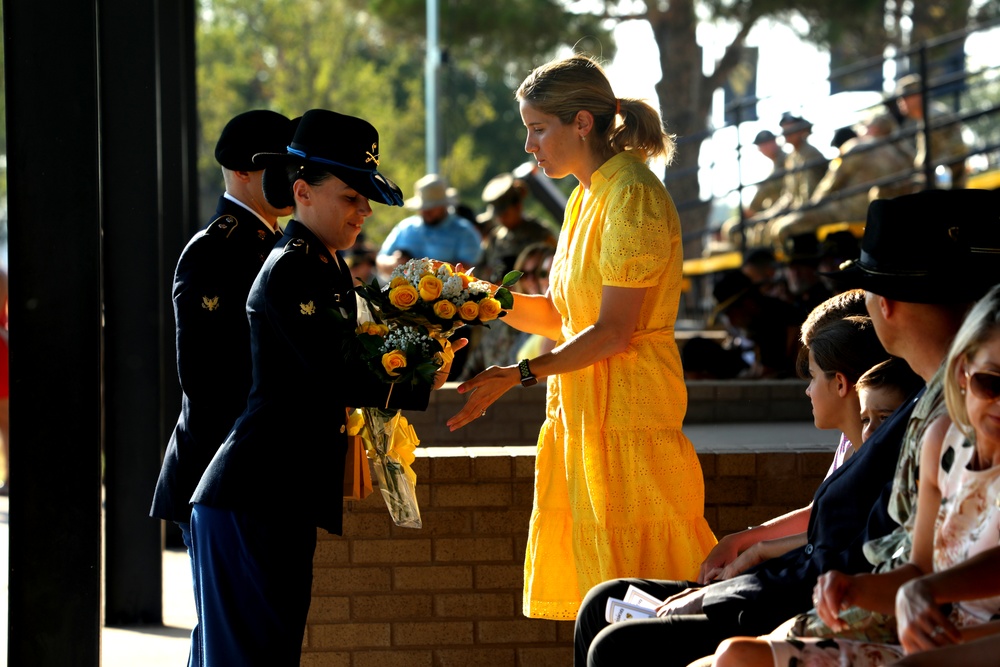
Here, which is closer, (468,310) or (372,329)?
(372,329)

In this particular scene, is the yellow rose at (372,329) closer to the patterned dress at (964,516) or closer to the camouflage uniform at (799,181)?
the patterned dress at (964,516)

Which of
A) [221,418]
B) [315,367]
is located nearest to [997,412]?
[315,367]

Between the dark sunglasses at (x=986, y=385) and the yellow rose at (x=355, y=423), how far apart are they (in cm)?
173

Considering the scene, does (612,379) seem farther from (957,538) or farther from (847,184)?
(847,184)

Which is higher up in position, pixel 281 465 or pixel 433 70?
pixel 433 70

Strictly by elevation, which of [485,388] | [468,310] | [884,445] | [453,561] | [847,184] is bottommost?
[453,561]

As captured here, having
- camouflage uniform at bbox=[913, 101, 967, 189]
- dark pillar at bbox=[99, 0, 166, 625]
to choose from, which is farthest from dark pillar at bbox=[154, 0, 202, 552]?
camouflage uniform at bbox=[913, 101, 967, 189]

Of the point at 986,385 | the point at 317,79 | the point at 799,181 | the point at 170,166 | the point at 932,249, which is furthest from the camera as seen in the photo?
the point at 317,79

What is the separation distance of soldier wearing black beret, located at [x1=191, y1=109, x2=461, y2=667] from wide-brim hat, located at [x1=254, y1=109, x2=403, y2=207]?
20 centimetres

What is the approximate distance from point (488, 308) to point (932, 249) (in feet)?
3.94

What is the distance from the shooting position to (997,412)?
240 centimetres

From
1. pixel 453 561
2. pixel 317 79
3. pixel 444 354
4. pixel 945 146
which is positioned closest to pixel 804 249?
pixel 945 146

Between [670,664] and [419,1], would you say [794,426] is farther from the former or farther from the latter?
[419,1]

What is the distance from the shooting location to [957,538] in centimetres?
250
